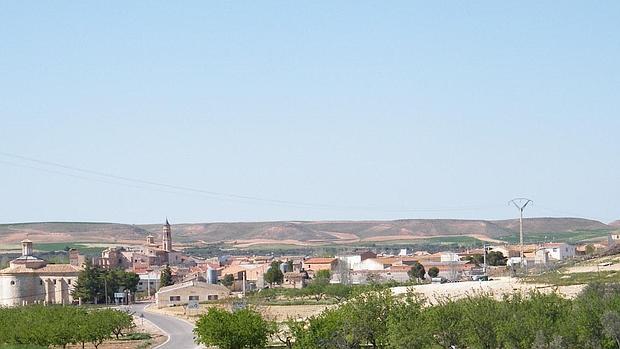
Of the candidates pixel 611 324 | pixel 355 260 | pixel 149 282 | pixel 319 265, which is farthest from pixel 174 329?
pixel 355 260

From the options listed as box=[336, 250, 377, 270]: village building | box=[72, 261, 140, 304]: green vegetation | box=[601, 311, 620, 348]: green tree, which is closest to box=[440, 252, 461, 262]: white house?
box=[336, 250, 377, 270]: village building

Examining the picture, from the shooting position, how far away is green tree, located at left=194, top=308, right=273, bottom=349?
44.0 m

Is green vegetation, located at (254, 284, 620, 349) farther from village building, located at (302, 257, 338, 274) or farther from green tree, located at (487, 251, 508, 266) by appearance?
village building, located at (302, 257, 338, 274)

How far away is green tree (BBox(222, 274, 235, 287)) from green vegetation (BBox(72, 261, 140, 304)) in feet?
48.1

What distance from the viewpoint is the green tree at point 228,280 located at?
114438mm

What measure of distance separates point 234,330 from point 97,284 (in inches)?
2231

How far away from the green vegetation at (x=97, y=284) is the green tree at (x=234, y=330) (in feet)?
178

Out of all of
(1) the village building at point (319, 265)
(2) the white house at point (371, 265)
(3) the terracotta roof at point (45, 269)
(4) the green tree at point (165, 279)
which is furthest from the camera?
(1) the village building at point (319, 265)

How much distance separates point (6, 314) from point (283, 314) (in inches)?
676

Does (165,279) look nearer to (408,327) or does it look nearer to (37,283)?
(37,283)

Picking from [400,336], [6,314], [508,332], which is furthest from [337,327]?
[6,314]

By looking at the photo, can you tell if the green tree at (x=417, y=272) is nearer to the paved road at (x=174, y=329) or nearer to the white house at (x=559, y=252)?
the white house at (x=559, y=252)

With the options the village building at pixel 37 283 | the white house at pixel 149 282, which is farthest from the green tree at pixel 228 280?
the village building at pixel 37 283

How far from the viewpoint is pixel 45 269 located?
10238cm
